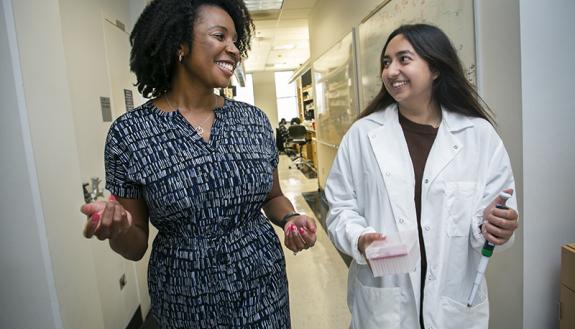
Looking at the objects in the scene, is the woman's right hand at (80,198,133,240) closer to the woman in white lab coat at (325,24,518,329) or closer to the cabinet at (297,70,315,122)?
the woman in white lab coat at (325,24,518,329)

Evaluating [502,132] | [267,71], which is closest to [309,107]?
[267,71]

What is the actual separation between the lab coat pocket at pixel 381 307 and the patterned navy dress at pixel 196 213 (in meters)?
0.33

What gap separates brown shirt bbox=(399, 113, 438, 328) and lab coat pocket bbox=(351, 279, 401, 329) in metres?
0.08

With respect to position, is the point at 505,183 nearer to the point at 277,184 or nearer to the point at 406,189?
the point at 406,189

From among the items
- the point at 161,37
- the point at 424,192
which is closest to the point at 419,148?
the point at 424,192

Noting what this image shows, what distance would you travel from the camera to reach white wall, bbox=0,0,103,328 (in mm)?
1216

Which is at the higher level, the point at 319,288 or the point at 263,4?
the point at 263,4

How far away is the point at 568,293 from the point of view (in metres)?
1.47

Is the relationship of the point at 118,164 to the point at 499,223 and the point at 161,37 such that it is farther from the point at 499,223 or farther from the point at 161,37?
the point at 499,223

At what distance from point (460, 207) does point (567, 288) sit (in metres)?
0.79

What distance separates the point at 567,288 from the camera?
1.47 m

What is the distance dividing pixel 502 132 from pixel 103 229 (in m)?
1.60

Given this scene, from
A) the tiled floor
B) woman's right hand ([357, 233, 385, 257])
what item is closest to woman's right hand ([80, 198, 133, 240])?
woman's right hand ([357, 233, 385, 257])

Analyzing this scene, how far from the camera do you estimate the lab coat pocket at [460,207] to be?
1115 millimetres
